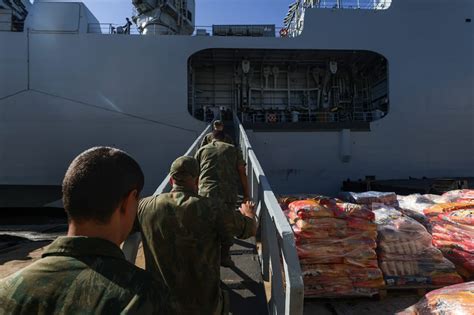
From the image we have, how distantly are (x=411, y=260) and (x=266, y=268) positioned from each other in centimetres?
144

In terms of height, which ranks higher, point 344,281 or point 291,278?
point 291,278

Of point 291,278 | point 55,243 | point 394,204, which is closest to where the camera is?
point 55,243

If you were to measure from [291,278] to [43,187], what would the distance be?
9.37m

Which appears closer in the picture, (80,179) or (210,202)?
(80,179)

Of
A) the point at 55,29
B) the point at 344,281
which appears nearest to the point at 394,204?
the point at 344,281

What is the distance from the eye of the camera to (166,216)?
5.80 feet

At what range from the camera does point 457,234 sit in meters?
3.62

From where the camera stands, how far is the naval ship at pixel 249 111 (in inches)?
365

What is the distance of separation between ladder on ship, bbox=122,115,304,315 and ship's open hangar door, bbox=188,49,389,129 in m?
7.70

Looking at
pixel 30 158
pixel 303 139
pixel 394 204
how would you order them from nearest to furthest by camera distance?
1. pixel 394 204
2. pixel 30 158
3. pixel 303 139

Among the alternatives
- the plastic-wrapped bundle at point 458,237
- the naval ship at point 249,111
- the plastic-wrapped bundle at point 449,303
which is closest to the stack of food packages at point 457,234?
the plastic-wrapped bundle at point 458,237

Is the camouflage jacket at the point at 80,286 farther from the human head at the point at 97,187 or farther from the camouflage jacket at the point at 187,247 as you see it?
the camouflage jacket at the point at 187,247

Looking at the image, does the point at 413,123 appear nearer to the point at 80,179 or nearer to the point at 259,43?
the point at 259,43

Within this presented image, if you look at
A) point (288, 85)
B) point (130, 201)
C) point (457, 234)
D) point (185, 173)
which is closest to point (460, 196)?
point (457, 234)
